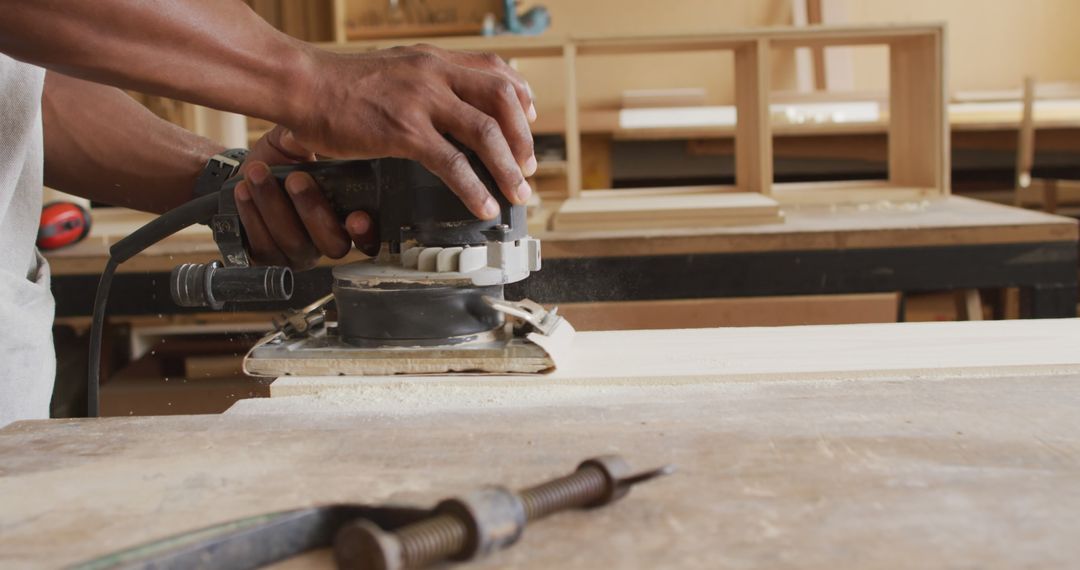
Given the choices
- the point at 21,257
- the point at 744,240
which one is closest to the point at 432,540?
the point at 21,257

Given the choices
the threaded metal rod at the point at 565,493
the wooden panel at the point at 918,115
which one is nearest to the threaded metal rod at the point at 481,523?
the threaded metal rod at the point at 565,493

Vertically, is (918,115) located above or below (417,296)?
above

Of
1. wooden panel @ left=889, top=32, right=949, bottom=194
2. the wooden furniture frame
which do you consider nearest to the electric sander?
the wooden furniture frame

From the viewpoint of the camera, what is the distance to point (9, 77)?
122 centimetres

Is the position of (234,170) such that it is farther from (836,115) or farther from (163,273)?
(836,115)

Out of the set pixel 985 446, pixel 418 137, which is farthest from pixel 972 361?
pixel 418 137

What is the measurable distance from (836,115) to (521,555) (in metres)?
4.65

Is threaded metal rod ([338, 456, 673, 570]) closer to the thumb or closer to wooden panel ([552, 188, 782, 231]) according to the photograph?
the thumb

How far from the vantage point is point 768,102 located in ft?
8.53

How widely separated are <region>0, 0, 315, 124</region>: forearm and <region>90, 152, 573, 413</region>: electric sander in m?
0.19

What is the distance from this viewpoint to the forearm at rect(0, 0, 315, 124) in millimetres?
854

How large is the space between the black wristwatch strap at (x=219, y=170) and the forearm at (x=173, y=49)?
0.45m

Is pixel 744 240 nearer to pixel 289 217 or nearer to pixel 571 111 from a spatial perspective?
pixel 571 111

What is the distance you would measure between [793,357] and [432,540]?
2.05ft
